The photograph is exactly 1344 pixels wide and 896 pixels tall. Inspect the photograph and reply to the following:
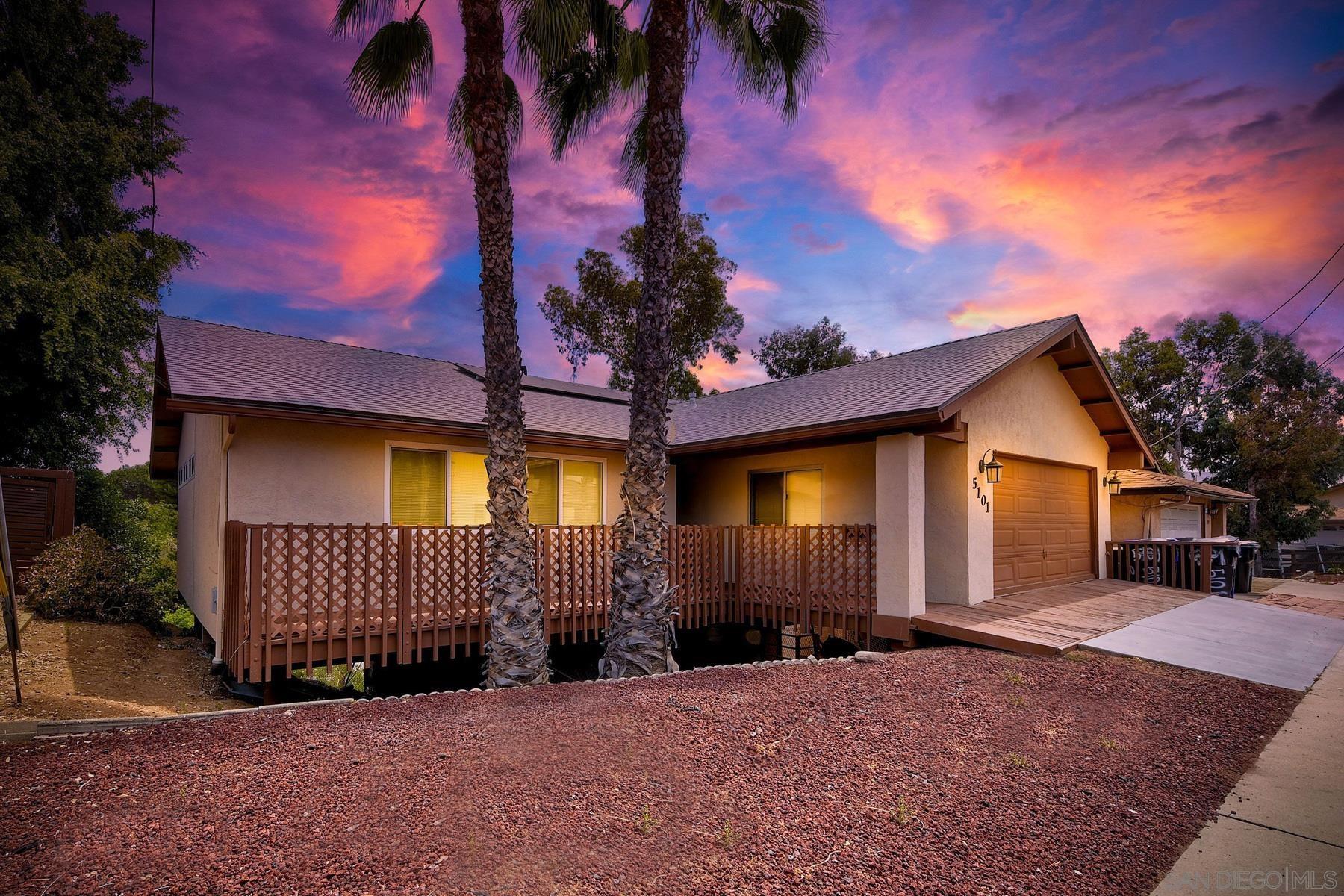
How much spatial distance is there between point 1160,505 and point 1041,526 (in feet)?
25.8

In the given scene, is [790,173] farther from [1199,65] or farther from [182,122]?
[182,122]

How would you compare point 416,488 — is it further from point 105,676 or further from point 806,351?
point 806,351

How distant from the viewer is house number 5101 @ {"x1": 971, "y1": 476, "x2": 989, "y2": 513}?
32.4ft

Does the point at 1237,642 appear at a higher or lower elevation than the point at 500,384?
lower

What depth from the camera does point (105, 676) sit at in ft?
24.5

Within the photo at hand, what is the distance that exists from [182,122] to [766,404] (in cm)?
1814

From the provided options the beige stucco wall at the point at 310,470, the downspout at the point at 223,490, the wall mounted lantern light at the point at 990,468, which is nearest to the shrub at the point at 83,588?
the downspout at the point at 223,490

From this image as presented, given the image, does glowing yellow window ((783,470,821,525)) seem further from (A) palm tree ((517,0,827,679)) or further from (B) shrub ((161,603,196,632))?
(B) shrub ((161,603,196,632))

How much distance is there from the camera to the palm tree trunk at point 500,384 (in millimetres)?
6664

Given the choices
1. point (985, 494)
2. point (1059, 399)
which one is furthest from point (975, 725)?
point (1059, 399)

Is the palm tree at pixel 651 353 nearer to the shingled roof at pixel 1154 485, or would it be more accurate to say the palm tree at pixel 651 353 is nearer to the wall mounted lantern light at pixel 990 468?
the wall mounted lantern light at pixel 990 468

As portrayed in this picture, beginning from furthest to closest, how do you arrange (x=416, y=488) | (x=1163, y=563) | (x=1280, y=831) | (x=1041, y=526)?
(x=1163, y=563) → (x=1041, y=526) → (x=416, y=488) → (x=1280, y=831)

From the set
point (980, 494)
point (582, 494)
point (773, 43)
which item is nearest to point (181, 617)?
point (582, 494)

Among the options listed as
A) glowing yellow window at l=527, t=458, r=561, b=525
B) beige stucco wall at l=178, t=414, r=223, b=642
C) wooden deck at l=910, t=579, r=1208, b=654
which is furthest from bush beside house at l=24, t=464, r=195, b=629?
wooden deck at l=910, t=579, r=1208, b=654
